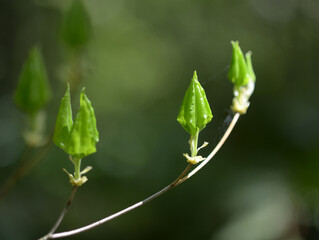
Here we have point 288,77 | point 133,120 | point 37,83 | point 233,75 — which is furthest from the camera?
point 133,120

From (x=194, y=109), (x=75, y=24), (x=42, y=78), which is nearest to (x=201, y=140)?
(x=75, y=24)

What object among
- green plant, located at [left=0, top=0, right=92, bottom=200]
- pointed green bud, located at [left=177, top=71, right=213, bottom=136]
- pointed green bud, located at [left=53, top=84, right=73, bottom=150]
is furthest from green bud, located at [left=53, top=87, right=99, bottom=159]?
green plant, located at [left=0, top=0, right=92, bottom=200]

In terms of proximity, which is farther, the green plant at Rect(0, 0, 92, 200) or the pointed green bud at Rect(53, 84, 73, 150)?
the green plant at Rect(0, 0, 92, 200)

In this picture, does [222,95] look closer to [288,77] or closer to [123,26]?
[288,77]

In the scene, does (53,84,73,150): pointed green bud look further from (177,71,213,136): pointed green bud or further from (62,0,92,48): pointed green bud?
(62,0,92,48): pointed green bud

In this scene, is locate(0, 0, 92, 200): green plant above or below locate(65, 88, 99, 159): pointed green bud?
above

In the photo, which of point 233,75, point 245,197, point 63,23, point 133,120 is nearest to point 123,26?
point 133,120

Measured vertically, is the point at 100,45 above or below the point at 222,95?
above
